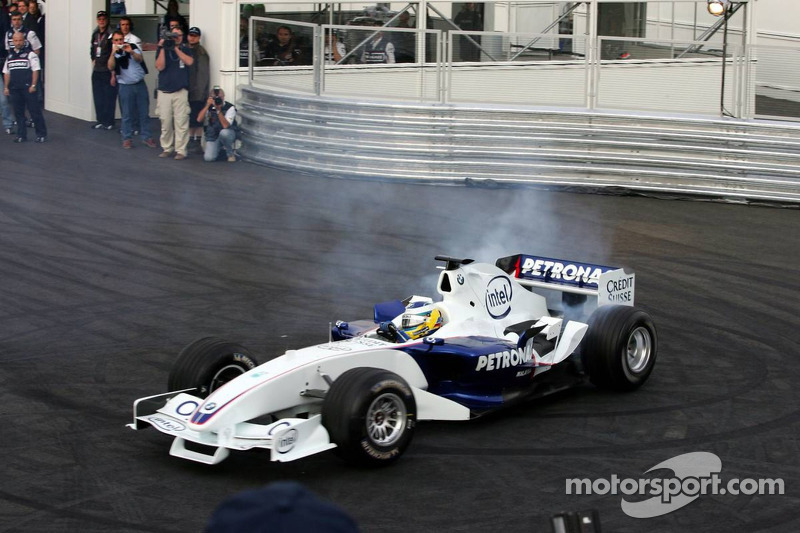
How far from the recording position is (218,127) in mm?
17594

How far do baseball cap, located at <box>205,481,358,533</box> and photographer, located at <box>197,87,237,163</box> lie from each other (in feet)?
51.5

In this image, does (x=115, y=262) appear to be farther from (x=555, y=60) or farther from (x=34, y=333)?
(x=555, y=60)

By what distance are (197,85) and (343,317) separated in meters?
10.0

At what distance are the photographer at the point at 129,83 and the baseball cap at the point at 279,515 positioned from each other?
55.4 feet

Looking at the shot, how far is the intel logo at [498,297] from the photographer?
A: 769 centimetres

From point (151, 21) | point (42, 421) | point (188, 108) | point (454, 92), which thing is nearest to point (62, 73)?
point (151, 21)

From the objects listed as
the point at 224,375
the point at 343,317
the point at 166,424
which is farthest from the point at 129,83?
the point at 166,424

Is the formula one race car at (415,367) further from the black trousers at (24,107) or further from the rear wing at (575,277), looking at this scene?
the black trousers at (24,107)

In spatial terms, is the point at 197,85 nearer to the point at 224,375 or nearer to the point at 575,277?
the point at 575,277

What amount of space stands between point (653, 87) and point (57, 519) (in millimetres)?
11446

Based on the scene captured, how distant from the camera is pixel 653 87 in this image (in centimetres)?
1498

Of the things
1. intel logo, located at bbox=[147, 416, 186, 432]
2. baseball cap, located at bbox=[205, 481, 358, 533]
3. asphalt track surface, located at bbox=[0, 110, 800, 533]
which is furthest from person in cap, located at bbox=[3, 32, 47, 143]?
baseball cap, located at bbox=[205, 481, 358, 533]

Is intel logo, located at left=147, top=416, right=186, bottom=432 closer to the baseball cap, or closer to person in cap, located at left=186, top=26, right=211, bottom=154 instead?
the baseball cap

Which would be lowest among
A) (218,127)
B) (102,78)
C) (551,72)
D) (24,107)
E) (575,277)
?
(575,277)
